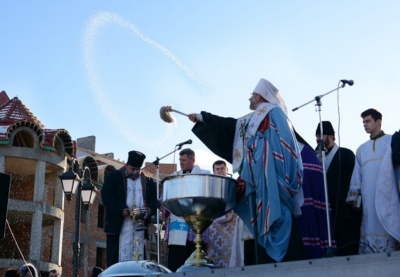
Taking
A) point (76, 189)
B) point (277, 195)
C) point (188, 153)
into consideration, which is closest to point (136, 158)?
point (188, 153)

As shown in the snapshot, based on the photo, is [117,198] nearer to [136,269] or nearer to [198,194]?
[198,194]

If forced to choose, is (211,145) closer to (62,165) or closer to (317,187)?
(317,187)

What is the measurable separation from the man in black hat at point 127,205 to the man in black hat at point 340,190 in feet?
7.80

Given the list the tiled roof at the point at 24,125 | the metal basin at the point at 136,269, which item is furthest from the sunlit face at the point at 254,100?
the tiled roof at the point at 24,125

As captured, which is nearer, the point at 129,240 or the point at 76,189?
the point at 129,240

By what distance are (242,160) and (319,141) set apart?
168 cm

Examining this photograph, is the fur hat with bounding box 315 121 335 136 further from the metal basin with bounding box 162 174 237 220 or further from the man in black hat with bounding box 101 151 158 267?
the metal basin with bounding box 162 174 237 220

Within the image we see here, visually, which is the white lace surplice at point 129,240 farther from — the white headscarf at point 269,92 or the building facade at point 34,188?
the building facade at point 34,188

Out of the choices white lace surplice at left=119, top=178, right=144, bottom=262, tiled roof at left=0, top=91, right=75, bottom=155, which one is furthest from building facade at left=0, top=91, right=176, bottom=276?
white lace surplice at left=119, top=178, right=144, bottom=262

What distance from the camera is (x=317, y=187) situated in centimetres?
755

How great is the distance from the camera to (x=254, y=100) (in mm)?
7234

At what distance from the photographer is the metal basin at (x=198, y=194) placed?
19.9 ft

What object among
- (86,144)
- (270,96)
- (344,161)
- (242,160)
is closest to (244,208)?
(242,160)

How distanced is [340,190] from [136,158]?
9.02 feet
